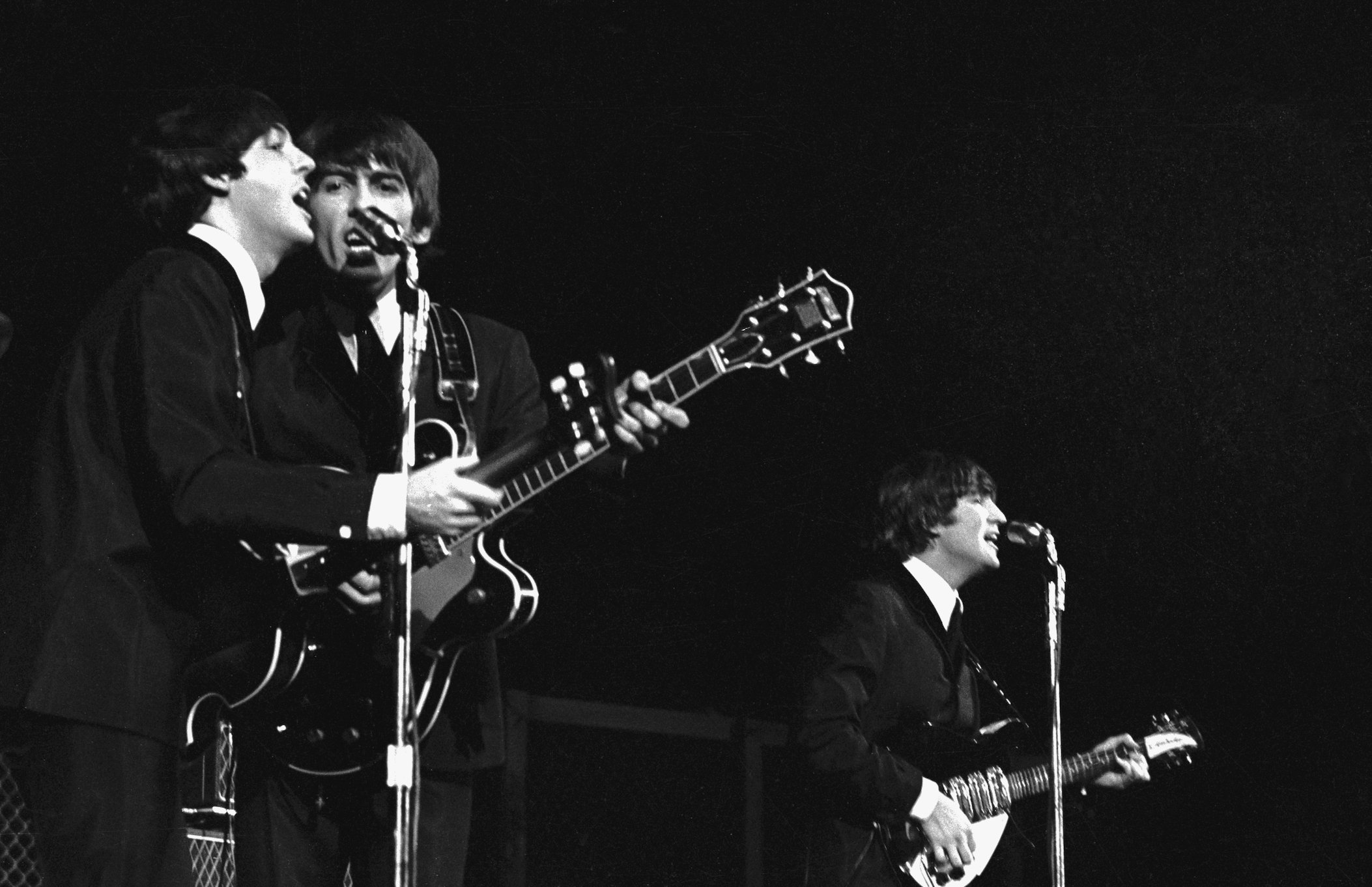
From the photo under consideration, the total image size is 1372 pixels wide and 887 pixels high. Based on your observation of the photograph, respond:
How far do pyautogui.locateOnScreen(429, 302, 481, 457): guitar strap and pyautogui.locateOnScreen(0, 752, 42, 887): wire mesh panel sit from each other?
1084 mm

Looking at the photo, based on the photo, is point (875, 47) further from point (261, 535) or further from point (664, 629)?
point (261, 535)

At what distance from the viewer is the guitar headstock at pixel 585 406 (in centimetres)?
272

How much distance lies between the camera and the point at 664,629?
5.05 metres

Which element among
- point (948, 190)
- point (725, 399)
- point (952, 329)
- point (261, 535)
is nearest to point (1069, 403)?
point (952, 329)

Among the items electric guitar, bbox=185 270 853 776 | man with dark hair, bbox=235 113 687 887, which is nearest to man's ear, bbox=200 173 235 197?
man with dark hair, bbox=235 113 687 887

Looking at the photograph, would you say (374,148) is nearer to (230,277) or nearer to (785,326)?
(230,277)

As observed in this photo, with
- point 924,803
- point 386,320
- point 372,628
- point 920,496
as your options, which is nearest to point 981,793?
point 924,803

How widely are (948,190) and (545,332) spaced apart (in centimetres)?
141

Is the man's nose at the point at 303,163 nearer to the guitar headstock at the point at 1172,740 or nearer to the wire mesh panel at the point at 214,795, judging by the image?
the wire mesh panel at the point at 214,795

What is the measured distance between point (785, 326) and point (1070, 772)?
7.50 feet

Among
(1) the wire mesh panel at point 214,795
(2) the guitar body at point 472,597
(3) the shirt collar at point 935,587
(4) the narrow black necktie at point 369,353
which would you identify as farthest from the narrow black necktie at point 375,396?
(3) the shirt collar at point 935,587

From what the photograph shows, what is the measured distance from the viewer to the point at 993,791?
4266 mm

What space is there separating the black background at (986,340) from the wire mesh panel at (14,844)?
190cm

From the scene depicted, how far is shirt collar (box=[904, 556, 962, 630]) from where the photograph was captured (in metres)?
4.40
